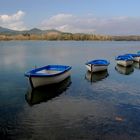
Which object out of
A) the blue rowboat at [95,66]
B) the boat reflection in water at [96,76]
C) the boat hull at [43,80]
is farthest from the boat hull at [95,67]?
the boat hull at [43,80]

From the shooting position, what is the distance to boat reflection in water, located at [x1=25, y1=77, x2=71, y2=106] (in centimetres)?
2255

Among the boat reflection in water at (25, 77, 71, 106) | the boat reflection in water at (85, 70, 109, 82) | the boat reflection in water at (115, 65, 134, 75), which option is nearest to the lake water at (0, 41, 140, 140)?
the boat reflection in water at (25, 77, 71, 106)

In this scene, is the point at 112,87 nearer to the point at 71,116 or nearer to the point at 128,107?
the point at 128,107

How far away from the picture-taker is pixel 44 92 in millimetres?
25109

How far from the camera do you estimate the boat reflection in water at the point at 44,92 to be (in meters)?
22.5

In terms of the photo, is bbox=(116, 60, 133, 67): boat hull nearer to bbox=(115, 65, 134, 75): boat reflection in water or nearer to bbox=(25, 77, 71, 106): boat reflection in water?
bbox=(115, 65, 134, 75): boat reflection in water

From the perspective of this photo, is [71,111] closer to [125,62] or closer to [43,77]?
[43,77]

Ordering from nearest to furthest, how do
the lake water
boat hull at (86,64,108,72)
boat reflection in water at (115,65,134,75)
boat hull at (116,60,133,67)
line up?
the lake water < boat hull at (86,64,108,72) < boat reflection in water at (115,65,134,75) < boat hull at (116,60,133,67)

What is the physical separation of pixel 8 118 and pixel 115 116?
6.72 metres

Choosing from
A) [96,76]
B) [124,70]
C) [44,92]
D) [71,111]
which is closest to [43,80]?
[44,92]

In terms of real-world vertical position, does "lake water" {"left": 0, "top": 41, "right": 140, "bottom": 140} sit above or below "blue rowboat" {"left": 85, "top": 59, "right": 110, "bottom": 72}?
below

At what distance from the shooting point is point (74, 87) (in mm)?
27297

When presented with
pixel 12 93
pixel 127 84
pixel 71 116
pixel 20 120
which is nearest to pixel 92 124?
pixel 71 116

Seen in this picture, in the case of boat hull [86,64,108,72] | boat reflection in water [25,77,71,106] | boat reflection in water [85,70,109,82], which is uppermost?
boat hull [86,64,108,72]
